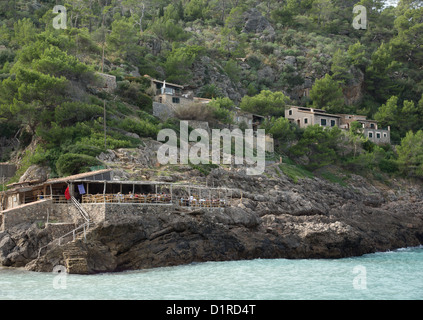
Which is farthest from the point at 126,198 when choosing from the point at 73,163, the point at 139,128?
the point at 139,128

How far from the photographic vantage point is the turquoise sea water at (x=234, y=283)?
2378 cm

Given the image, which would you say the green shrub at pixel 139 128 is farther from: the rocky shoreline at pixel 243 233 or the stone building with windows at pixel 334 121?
the stone building with windows at pixel 334 121

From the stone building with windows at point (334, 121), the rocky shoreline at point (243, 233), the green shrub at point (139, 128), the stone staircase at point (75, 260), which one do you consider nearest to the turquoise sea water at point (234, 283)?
the stone staircase at point (75, 260)

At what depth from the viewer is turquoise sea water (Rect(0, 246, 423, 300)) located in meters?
23.8

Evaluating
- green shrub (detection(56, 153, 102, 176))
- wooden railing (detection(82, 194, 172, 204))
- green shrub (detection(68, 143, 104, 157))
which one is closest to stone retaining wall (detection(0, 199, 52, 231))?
wooden railing (detection(82, 194, 172, 204))

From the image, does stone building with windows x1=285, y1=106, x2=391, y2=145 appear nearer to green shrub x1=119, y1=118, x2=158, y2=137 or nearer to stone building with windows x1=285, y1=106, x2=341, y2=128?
stone building with windows x1=285, y1=106, x2=341, y2=128

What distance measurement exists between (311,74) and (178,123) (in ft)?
134

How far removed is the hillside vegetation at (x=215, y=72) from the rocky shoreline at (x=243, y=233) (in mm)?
10565

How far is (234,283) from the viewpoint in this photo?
86.7 ft

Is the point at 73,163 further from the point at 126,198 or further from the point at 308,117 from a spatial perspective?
the point at 308,117

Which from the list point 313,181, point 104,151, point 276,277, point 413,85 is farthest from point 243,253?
point 413,85

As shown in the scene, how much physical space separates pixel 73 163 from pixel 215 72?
43626 mm

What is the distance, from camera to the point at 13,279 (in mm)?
27391

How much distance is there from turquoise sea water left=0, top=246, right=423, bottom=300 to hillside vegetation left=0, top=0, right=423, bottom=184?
15.7m
